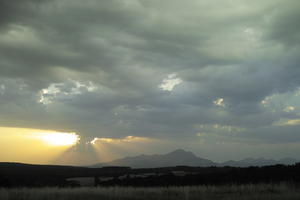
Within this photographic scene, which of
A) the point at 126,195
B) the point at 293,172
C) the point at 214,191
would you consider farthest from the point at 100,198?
the point at 293,172

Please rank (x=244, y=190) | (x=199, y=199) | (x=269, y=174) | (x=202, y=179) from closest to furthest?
(x=199, y=199), (x=244, y=190), (x=269, y=174), (x=202, y=179)

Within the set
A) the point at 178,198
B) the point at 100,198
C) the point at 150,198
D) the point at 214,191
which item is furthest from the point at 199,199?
the point at 100,198

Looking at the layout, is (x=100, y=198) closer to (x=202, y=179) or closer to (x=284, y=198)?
(x=284, y=198)

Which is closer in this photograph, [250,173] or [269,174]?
[269,174]

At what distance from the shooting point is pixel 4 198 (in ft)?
67.8

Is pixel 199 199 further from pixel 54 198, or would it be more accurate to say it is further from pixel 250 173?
pixel 250 173

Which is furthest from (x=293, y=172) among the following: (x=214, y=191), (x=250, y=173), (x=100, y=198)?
(x=100, y=198)

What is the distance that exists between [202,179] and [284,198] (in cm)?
2770

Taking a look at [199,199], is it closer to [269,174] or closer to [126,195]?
[126,195]

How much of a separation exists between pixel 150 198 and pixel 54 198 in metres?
6.69

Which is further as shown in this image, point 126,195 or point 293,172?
point 293,172

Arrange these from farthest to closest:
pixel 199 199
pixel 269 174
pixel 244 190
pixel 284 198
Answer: pixel 269 174 < pixel 244 190 < pixel 199 199 < pixel 284 198

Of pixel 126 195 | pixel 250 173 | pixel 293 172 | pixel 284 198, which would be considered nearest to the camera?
pixel 284 198

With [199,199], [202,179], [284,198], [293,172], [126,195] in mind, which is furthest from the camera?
[202,179]
